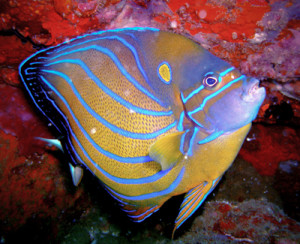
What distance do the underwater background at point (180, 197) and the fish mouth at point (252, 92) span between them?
88cm

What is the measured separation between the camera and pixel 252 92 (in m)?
1.26

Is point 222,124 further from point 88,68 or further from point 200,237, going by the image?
point 200,237

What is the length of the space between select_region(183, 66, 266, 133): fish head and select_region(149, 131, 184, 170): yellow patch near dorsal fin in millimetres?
212

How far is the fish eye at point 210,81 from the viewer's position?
51.0 inches

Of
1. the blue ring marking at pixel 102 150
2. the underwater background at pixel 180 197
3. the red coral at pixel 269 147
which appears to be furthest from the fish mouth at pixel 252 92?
the red coral at pixel 269 147

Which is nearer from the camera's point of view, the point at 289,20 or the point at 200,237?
the point at 289,20

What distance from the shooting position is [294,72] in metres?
2.29

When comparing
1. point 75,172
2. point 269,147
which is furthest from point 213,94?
point 269,147

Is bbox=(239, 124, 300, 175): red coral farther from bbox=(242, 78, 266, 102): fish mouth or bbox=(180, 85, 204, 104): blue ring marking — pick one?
bbox=(180, 85, 204, 104): blue ring marking

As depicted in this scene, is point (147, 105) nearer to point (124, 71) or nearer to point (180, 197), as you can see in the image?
point (124, 71)

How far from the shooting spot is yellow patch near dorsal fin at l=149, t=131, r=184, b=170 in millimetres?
1336

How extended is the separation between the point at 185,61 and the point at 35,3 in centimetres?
134

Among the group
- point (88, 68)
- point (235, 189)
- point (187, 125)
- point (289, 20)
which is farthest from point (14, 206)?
point (289, 20)

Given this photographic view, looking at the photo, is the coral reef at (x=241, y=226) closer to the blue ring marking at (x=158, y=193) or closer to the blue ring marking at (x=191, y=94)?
the blue ring marking at (x=158, y=193)
